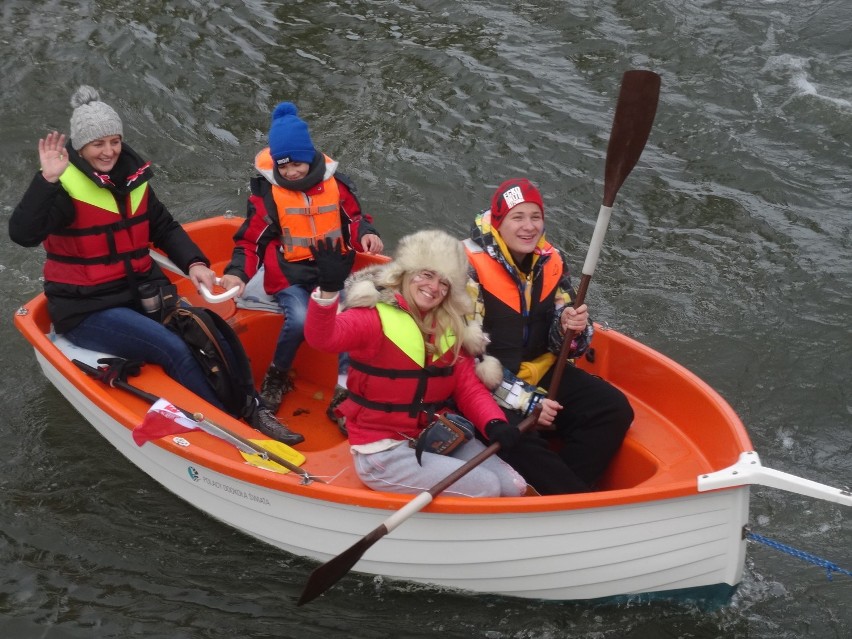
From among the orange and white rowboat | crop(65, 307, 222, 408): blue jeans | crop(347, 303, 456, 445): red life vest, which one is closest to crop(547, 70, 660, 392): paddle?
crop(347, 303, 456, 445): red life vest

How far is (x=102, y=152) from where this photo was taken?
4.49 meters

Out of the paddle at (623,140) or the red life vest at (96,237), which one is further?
the red life vest at (96,237)

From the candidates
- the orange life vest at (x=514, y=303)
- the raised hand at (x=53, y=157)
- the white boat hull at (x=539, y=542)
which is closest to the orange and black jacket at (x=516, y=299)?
the orange life vest at (x=514, y=303)

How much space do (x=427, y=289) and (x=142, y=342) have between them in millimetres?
1625

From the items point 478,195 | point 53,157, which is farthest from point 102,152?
point 478,195

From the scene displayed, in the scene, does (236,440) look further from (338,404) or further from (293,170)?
(293,170)

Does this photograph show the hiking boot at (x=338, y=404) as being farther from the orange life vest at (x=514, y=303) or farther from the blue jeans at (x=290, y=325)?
the orange life vest at (x=514, y=303)

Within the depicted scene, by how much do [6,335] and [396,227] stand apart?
2.80 m

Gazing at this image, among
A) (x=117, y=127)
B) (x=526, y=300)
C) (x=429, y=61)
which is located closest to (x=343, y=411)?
(x=526, y=300)

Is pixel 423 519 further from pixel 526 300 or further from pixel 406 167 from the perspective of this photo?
pixel 406 167

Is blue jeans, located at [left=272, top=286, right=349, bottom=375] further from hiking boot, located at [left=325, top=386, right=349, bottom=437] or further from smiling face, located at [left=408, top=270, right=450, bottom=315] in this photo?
smiling face, located at [left=408, top=270, right=450, bottom=315]

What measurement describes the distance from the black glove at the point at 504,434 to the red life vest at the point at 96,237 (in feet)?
6.56

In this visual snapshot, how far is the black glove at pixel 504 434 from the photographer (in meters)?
3.98

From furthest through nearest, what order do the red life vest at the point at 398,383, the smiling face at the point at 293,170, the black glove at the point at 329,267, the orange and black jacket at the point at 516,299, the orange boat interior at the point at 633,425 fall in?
the smiling face at the point at 293,170 → the orange and black jacket at the point at 516,299 → the orange boat interior at the point at 633,425 → the red life vest at the point at 398,383 → the black glove at the point at 329,267
